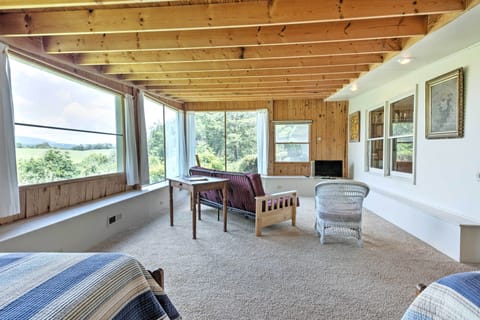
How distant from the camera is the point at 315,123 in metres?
6.83

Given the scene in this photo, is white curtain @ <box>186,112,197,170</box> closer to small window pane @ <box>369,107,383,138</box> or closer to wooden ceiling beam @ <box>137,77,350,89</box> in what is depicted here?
wooden ceiling beam @ <box>137,77,350,89</box>

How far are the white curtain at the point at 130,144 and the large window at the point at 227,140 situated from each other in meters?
2.77

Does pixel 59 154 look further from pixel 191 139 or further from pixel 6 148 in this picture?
pixel 191 139

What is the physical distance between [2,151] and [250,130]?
5.44m

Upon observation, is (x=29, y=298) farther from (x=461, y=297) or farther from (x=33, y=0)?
(x=33, y=0)

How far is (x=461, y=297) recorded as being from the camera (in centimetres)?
99

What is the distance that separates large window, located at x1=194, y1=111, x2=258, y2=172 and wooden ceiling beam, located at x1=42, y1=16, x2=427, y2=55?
13.8ft

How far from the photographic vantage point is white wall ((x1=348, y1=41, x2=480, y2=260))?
285 centimetres

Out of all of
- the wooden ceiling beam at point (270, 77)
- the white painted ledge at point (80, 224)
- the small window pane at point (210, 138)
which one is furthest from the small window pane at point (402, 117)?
the white painted ledge at point (80, 224)

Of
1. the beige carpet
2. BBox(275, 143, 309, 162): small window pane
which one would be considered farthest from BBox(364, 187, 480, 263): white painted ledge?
BBox(275, 143, 309, 162): small window pane

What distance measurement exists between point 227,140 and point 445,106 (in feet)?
16.0

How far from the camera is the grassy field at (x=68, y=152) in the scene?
277 cm

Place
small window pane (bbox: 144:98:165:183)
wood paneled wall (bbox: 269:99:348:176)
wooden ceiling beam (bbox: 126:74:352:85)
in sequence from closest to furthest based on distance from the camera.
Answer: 1. wooden ceiling beam (bbox: 126:74:352:85)
2. small window pane (bbox: 144:98:165:183)
3. wood paneled wall (bbox: 269:99:348:176)

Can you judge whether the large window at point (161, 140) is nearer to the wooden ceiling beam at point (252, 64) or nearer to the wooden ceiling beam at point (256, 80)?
the wooden ceiling beam at point (256, 80)
